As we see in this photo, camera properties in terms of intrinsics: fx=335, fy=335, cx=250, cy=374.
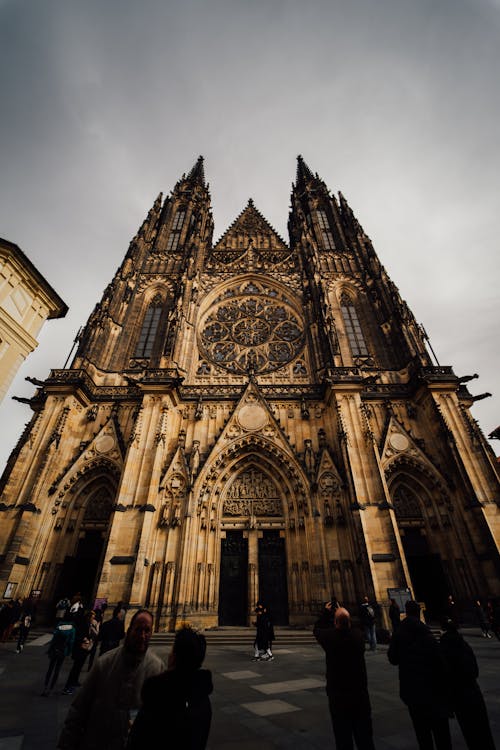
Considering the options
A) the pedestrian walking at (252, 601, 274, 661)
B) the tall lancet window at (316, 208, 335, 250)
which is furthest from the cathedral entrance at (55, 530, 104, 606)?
the tall lancet window at (316, 208, 335, 250)

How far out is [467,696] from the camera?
2.53 m

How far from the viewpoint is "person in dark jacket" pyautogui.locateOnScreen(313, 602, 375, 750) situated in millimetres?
2318

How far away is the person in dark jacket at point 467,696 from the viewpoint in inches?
97.8

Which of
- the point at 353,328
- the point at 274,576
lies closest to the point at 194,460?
the point at 274,576

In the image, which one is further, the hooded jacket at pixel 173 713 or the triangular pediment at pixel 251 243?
the triangular pediment at pixel 251 243

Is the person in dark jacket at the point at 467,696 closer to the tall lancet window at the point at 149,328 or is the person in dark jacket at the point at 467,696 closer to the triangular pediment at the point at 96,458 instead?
the triangular pediment at the point at 96,458

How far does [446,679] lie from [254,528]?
10665mm

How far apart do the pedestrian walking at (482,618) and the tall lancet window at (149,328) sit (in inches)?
630

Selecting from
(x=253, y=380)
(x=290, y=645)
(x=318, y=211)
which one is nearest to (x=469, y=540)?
Result: (x=290, y=645)

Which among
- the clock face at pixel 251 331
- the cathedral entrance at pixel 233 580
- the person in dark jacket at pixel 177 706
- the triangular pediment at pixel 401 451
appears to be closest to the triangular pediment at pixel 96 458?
the cathedral entrance at pixel 233 580

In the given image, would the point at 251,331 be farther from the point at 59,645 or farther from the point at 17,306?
the point at 59,645

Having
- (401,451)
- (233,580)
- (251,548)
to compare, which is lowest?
(233,580)

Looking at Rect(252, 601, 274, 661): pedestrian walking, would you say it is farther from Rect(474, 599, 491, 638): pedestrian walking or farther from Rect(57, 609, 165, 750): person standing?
Rect(474, 599, 491, 638): pedestrian walking

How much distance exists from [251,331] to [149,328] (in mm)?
5694
